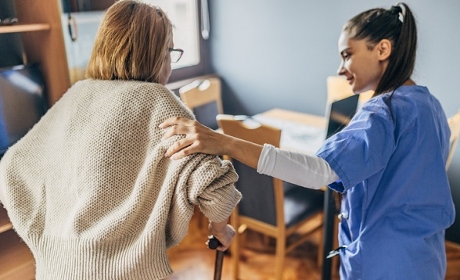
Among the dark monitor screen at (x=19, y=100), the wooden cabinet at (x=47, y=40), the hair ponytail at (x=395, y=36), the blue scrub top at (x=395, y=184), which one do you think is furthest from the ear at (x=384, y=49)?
the dark monitor screen at (x=19, y=100)

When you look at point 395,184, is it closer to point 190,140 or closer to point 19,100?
point 190,140

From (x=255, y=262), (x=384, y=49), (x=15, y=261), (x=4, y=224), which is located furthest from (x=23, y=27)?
(x=255, y=262)

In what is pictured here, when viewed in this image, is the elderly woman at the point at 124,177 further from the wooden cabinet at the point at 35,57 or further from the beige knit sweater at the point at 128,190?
the wooden cabinet at the point at 35,57

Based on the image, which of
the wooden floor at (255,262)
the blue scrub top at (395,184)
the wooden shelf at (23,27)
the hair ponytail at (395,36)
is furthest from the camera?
the wooden floor at (255,262)

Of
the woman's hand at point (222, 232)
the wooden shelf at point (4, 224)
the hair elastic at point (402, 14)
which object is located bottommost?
the wooden shelf at point (4, 224)

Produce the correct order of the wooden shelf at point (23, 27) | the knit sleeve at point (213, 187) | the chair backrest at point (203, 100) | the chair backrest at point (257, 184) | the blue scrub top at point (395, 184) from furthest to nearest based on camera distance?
1. the chair backrest at point (203, 100)
2. the chair backrest at point (257, 184)
3. the wooden shelf at point (23, 27)
4. the blue scrub top at point (395, 184)
5. the knit sleeve at point (213, 187)

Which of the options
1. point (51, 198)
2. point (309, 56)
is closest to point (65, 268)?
point (51, 198)

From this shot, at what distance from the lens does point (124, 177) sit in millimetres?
921

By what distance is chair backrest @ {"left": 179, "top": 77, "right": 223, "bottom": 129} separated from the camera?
2696mm

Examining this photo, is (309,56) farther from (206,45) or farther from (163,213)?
(163,213)

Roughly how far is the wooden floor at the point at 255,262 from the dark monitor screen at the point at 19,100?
110cm

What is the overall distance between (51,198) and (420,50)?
2.22 meters

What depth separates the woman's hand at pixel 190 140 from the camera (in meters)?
0.88

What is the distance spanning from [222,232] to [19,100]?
127 centimetres
